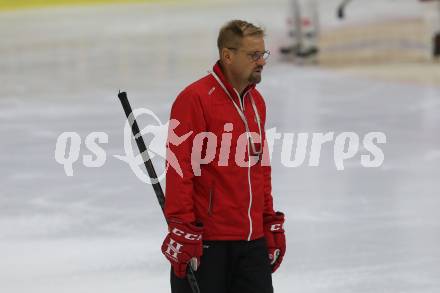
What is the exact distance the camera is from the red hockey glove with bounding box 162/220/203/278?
2689mm

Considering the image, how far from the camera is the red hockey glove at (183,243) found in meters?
2.69

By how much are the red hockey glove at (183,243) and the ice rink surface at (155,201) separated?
1.43m

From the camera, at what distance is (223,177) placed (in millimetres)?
2773

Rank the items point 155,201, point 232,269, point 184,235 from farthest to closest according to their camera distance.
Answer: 1. point 155,201
2. point 232,269
3. point 184,235

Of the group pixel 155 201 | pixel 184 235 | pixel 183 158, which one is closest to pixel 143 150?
pixel 183 158

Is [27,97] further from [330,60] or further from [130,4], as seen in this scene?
[130,4]

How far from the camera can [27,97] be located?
9945mm

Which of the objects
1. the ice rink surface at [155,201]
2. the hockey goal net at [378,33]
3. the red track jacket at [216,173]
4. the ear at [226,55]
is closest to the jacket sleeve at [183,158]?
the red track jacket at [216,173]

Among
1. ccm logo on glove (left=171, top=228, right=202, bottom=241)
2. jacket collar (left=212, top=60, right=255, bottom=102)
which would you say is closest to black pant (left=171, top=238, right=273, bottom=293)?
ccm logo on glove (left=171, top=228, right=202, bottom=241)

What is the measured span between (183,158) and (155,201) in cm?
297

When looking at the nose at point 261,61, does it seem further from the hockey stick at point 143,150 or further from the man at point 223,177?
the hockey stick at point 143,150

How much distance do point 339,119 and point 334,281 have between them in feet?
14.1

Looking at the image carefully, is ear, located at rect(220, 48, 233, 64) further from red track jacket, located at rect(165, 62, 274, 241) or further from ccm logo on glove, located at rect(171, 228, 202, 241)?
ccm logo on glove, located at rect(171, 228, 202, 241)

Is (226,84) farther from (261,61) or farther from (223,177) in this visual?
(223,177)
